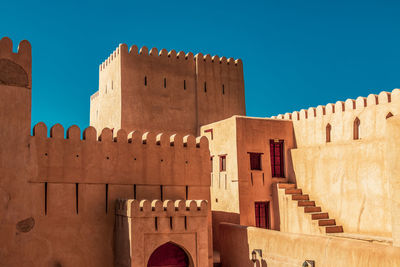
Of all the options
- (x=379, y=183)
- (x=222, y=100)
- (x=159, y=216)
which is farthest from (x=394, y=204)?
(x=222, y=100)

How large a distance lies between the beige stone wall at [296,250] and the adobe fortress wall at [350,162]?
9.37ft

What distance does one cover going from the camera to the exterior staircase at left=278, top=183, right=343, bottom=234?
1388 centimetres

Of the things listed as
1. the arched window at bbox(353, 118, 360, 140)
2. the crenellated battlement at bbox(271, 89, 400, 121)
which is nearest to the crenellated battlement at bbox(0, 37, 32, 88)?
the crenellated battlement at bbox(271, 89, 400, 121)

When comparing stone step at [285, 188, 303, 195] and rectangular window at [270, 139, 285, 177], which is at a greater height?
rectangular window at [270, 139, 285, 177]

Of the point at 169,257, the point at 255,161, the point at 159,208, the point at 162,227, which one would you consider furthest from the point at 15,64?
the point at 255,161

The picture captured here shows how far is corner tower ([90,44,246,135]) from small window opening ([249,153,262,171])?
352cm

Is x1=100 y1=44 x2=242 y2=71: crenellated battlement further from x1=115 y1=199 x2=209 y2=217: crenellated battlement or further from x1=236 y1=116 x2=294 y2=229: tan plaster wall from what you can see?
x1=115 y1=199 x2=209 y2=217: crenellated battlement

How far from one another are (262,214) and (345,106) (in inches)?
185

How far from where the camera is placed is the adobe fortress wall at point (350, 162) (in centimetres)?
1301

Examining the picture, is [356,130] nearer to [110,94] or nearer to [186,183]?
[186,183]

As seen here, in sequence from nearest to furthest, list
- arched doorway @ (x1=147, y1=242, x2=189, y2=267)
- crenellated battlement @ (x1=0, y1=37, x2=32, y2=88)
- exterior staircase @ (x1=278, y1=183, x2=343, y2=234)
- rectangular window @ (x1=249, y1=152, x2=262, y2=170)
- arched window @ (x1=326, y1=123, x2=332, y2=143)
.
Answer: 1. crenellated battlement @ (x1=0, y1=37, x2=32, y2=88)
2. arched doorway @ (x1=147, y1=242, x2=189, y2=267)
3. exterior staircase @ (x1=278, y1=183, x2=343, y2=234)
4. arched window @ (x1=326, y1=123, x2=332, y2=143)
5. rectangular window @ (x1=249, y1=152, x2=262, y2=170)

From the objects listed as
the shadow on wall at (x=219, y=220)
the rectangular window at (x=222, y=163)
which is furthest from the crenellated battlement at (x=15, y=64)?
the rectangular window at (x=222, y=163)

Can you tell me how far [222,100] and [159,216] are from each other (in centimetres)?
959

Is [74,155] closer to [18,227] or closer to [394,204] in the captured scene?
[18,227]
